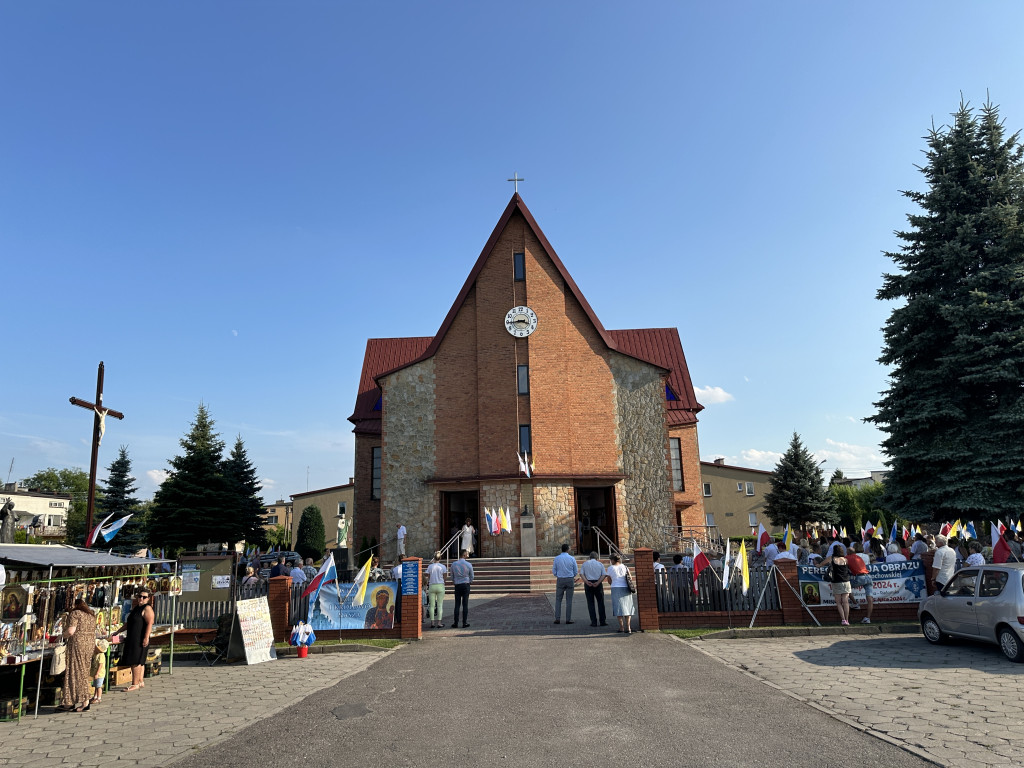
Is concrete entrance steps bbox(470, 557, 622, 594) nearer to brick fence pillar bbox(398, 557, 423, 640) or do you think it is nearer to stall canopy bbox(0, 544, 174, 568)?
brick fence pillar bbox(398, 557, 423, 640)

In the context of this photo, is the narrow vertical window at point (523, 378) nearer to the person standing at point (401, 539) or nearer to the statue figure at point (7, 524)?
the person standing at point (401, 539)

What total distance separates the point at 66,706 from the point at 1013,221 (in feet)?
90.8

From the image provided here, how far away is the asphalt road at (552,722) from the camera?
21.3 feet

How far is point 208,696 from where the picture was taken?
31.9 ft

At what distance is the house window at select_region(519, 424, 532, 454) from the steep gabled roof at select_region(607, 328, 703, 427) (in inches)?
420

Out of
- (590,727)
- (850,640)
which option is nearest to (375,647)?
(590,727)

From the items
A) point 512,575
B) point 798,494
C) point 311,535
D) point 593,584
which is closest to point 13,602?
point 593,584

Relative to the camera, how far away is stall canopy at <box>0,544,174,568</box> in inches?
380

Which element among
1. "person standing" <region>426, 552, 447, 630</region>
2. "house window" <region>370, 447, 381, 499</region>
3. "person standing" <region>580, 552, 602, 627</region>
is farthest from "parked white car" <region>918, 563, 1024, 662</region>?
"house window" <region>370, 447, 381, 499</region>

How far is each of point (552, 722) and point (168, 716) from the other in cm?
507

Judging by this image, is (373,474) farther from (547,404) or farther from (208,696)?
(208,696)

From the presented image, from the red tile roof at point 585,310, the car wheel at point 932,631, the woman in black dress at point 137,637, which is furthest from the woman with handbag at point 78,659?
the red tile roof at point 585,310

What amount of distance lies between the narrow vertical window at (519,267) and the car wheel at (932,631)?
21366mm

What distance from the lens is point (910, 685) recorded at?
350 inches
